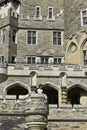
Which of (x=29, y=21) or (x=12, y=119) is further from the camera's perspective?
(x=29, y=21)

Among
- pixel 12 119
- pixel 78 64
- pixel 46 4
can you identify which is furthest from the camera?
pixel 46 4

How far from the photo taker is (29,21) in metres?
40.0

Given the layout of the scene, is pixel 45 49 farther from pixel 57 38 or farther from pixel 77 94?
pixel 77 94

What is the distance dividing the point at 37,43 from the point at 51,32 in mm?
2070

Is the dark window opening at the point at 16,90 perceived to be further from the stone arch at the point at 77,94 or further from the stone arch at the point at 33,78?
the stone arch at the point at 77,94

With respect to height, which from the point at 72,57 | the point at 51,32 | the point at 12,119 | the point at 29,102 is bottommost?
the point at 12,119

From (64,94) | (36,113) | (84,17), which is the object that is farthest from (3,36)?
(36,113)

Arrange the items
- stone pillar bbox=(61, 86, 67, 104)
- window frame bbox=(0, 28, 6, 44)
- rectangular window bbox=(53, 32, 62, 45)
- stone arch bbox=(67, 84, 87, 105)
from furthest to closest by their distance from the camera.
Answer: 1. rectangular window bbox=(53, 32, 62, 45)
2. window frame bbox=(0, 28, 6, 44)
3. stone arch bbox=(67, 84, 87, 105)
4. stone pillar bbox=(61, 86, 67, 104)

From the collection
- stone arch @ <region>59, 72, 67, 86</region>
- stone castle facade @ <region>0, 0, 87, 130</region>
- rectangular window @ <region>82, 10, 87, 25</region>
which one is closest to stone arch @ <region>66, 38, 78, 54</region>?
stone castle facade @ <region>0, 0, 87, 130</region>

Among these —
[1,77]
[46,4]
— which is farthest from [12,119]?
[46,4]

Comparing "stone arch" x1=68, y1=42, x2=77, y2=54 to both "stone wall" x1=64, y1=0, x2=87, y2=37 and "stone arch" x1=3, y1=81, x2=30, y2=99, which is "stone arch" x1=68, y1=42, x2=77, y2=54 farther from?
"stone arch" x1=3, y1=81, x2=30, y2=99

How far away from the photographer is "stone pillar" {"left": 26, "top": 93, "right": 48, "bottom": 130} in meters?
15.8

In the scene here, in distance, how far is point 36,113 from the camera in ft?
51.9

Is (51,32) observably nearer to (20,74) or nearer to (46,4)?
(46,4)
